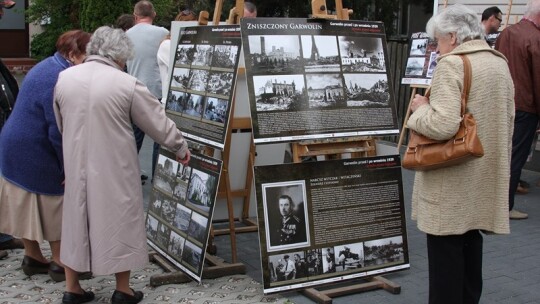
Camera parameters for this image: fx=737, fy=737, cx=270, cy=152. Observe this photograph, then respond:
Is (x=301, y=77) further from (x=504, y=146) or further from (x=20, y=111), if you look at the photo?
(x=20, y=111)

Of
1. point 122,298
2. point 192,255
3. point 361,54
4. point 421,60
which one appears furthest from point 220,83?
point 421,60

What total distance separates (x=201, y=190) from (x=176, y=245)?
1.76ft

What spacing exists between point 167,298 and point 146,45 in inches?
127

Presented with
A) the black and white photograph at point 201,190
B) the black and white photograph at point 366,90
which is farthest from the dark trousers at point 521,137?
the black and white photograph at point 201,190

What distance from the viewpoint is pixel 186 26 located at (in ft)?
19.8

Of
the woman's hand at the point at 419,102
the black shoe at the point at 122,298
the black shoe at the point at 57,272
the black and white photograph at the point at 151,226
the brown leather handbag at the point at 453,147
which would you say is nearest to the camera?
the brown leather handbag at the point at 453,147

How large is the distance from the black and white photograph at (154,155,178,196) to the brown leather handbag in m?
2.15

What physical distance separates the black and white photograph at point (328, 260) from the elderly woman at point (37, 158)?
1.83 meters

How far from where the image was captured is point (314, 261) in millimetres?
4906

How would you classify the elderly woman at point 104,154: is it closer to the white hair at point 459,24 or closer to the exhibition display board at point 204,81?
the exhibition display board at point 204,81

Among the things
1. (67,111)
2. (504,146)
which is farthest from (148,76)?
(504,146)

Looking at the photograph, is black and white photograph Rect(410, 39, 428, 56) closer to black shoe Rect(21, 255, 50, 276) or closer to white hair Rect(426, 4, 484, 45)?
white hair Rect(426, 4, 484, 45)

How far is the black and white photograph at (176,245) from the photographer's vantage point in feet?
17.5

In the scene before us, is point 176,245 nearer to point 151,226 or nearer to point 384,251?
point 151,226
